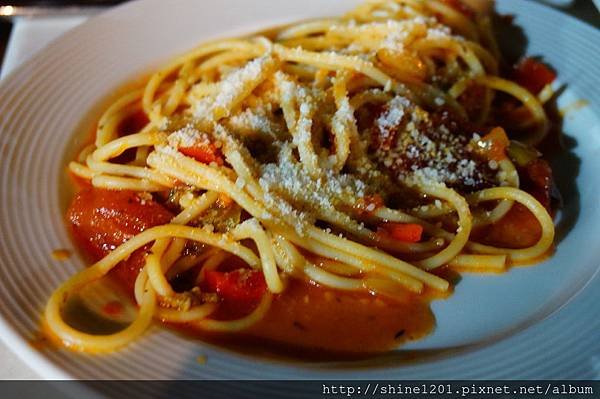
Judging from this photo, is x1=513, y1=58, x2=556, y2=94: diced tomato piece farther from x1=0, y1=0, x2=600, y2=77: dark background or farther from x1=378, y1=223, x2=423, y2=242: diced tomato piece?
x1=378, y1=223, x2=423, y2=242: diced tomato piece

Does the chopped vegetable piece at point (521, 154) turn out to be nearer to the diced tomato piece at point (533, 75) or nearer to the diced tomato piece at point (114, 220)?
the diced tomato piece at point (533, 75)

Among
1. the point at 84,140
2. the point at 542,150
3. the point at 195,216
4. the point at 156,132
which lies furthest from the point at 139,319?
A: the point at 542,150

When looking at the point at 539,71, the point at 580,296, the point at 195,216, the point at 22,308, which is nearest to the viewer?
the point at 22,308

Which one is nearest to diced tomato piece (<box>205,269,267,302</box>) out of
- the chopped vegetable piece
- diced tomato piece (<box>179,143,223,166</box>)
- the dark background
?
diced tomato piece (<box>179,143,223,166</box>)

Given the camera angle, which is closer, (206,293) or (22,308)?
(22,308)

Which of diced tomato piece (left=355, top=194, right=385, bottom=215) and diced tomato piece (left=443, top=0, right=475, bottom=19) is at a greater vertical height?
diced tomato piece (left=443, top=0, right=475, bottom=19)

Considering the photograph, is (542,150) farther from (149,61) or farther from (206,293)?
(149,61)

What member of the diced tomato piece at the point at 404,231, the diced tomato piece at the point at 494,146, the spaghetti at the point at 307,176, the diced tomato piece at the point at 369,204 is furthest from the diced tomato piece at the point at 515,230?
the diced tomato piece at the point at 369,204

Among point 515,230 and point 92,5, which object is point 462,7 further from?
point 92,5
